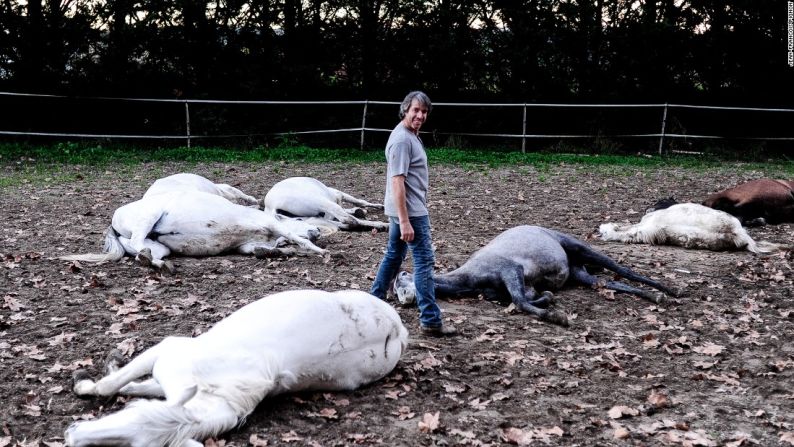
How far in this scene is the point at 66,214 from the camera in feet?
28.9

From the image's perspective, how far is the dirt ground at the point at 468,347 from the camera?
11.9 feet

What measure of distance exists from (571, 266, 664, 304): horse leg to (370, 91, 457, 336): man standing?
72.1 inches

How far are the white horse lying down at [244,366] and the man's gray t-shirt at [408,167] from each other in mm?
1003

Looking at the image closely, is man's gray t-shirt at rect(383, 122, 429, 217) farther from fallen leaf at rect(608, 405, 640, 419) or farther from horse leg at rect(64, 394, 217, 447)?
horse leg at rect(64, 394, 217, 447)

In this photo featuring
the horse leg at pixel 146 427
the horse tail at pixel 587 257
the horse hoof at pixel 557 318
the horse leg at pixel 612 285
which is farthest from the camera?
the horse tail at pixel 587 257

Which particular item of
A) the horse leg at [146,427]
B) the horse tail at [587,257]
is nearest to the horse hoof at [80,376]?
the horse leg at [146,427]

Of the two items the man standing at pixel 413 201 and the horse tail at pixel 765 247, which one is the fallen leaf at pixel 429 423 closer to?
the man standing at pixel 413 201

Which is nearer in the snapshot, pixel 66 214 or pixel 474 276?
pixel 474 276

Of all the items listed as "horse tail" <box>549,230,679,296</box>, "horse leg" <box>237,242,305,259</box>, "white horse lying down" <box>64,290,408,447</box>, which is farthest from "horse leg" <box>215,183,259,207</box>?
"white horse lying down" <box>64,290,408,447</box>

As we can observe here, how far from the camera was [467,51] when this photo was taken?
703 inches

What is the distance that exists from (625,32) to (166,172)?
11538 millimetres

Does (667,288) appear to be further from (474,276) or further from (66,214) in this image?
(66,214)

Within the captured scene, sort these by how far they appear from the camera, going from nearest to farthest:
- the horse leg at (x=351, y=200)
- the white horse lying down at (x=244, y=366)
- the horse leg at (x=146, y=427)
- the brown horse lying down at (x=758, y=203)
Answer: the horse leg at (x=146, y=427) < the white horse lying down at (x=244, y=366) < the brown horse lying down at (x=758, y=203) < the horse leg at (x=351, y=200)

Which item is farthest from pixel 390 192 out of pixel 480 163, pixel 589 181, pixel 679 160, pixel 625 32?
pixel 625 32
